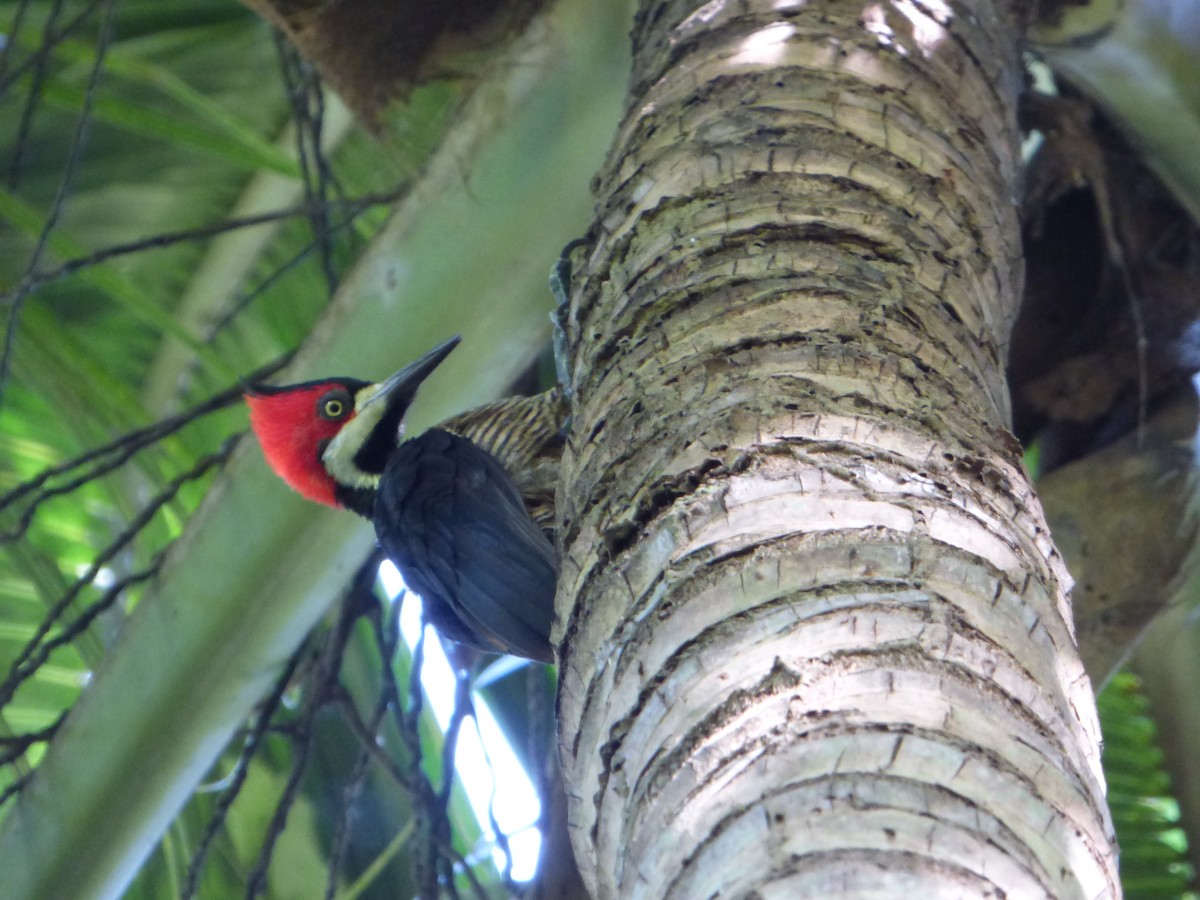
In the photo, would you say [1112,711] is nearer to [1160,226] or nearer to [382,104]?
[1160,226]

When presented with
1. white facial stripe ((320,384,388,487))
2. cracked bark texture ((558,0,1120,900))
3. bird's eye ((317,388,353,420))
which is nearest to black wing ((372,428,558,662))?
white facial stripe ((320,384,388,487))

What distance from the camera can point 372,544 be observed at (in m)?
2.77

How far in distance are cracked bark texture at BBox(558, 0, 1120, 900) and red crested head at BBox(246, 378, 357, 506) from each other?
3.03 ft

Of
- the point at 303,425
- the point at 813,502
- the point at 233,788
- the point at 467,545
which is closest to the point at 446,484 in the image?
the point at 467,545

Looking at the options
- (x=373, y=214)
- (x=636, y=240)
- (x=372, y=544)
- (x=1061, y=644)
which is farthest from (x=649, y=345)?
(x=373, y=214)

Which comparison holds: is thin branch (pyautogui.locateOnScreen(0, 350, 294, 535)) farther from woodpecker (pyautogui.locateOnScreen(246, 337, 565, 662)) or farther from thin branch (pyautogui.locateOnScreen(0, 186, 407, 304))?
thin branch (pyautogui.locateOnScreen(0, 186, 407, 304))

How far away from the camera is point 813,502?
4.36ft

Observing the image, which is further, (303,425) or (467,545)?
(303,425)

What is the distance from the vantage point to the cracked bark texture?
42.4 inches

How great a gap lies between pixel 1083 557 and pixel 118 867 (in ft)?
6.36

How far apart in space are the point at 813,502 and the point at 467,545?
1.25m

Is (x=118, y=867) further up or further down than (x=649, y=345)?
further down

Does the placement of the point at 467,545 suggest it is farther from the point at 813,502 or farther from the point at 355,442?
the point at 813,502

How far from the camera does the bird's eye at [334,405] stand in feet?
10.2
